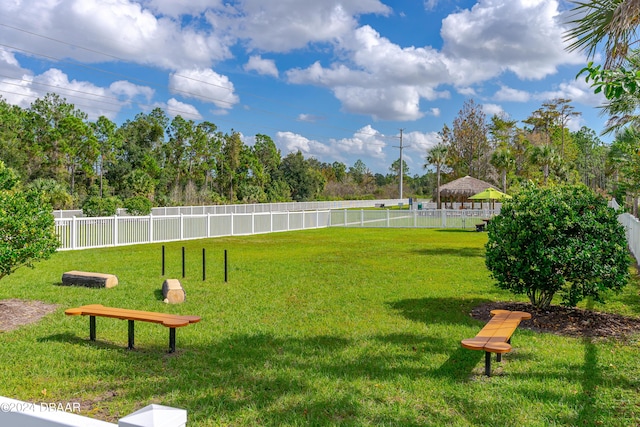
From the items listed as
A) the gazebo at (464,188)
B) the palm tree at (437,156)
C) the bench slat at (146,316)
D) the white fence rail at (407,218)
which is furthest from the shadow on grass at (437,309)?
the palm tree at (437,156)

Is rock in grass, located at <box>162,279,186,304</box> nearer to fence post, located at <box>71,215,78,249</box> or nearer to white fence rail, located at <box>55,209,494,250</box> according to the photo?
white fence rail, located at <box>55,209,494,250</box>

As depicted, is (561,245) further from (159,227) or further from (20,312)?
(159,227)

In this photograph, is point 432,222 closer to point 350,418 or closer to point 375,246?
point 375,246

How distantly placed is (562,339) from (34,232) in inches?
302

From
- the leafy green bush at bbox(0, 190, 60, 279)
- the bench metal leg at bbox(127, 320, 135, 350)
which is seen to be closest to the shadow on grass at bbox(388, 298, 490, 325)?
the bench metal leg at bbox(127, 320, 135, 350)

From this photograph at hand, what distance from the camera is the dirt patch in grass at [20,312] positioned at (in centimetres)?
689

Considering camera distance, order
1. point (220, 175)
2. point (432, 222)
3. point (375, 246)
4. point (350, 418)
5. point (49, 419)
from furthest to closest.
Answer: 1. point (220, 175)
2. point (432, 222)
3. point (375, 246)
4. point (350, 418)
5. point (49, 419)

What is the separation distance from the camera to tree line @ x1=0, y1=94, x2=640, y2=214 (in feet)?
144

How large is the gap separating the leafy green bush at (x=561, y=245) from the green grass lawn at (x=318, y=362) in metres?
0.90

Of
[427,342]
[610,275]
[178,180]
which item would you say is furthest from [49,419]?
[178,180]

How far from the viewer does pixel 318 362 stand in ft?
17.3

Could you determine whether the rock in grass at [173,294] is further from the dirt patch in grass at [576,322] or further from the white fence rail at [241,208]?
the white fence rail at [241,208]

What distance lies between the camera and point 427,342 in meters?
6.05

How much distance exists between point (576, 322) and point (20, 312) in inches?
331
